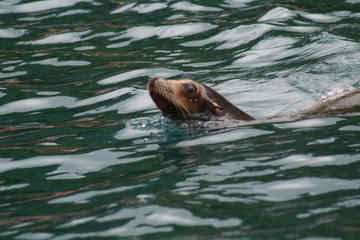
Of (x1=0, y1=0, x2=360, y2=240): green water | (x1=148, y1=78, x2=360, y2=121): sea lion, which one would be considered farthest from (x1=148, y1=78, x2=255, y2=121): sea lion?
(x1=0, y1=0, x2=360, y2=240): green water

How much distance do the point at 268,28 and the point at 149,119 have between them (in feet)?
14.1

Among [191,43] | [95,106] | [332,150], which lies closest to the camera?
[332,150]

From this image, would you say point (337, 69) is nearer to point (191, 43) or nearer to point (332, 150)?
point (191, 43)

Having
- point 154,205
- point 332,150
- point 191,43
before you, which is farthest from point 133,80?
point 154,205

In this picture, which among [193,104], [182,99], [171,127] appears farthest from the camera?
[193,104]

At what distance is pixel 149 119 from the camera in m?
7.61

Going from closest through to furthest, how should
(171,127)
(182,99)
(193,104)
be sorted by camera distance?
1. (171,127)
2. (182,99)
3. (193,104)

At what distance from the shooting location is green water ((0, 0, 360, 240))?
4.25 metres

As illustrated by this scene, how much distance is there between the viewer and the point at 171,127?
282 inches

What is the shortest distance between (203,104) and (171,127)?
0.53 metres

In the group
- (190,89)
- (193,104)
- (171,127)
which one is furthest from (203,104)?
(171,127)

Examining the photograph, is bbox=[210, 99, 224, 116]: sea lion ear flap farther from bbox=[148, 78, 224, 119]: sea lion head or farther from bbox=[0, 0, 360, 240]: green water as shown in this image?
bbox=[0, 0, 360, 240]: green water

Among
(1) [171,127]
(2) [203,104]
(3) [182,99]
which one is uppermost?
(3) [182,99]

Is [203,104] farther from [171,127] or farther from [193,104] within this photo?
[171,127]
